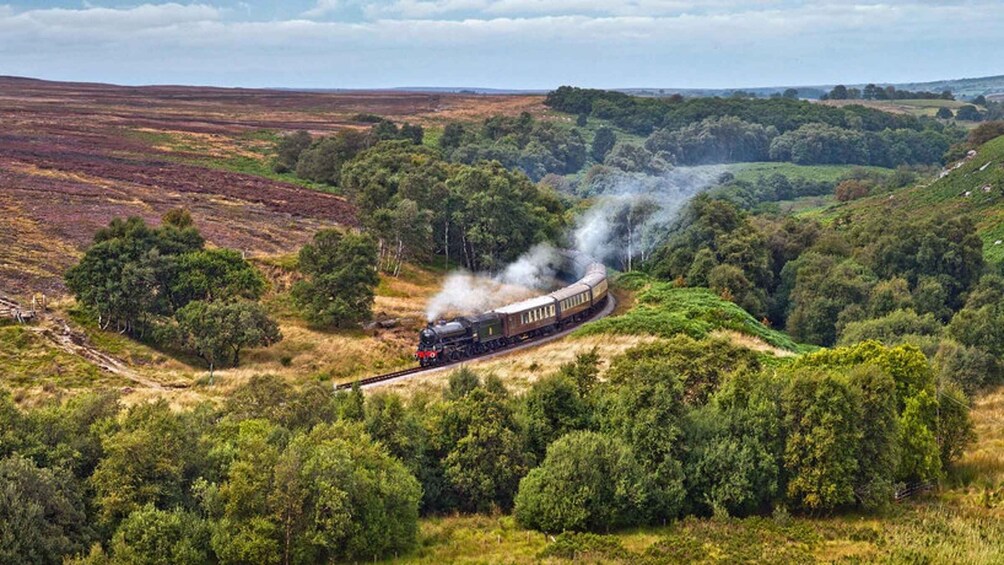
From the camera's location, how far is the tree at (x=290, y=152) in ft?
399

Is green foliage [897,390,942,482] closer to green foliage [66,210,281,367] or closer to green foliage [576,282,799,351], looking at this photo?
green foliage [576,282,799,351]

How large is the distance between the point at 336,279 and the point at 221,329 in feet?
30.9

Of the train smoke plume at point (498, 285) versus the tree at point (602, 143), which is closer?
the train smoke plume at point (498, 285)

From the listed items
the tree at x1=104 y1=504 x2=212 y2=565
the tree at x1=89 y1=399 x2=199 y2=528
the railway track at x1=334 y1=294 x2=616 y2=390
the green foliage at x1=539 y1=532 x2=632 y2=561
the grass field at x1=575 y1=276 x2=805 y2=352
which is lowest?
the railway track at x1=334 y1=294 x2=616 y2=390

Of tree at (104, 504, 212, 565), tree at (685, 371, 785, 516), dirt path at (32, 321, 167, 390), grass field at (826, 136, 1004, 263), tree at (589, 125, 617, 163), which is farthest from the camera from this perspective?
tree at (589, 125, 617, 163)

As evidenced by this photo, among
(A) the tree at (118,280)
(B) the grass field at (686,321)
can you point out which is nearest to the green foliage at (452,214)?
(B) the grass field at (686,321)

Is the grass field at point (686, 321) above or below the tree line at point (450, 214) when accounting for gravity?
below

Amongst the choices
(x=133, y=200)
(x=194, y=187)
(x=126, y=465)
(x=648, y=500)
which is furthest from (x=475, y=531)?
(x=194, y=187)

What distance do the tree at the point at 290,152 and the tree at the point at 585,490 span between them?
93.3 metres

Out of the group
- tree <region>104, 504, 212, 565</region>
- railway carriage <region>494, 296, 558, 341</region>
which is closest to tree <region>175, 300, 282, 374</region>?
railway carriage <region>494, 296, 558, 341</region>

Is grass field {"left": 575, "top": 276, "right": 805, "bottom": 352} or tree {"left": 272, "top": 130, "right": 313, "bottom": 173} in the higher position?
tree {"left": 272, "top": 130, "right": 313, "bottom": 173}

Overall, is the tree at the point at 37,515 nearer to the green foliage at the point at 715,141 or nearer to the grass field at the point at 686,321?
the grass field at the point at 686,321

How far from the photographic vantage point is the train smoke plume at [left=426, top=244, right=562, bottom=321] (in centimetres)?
6944

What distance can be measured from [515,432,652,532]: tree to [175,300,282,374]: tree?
2667cm
